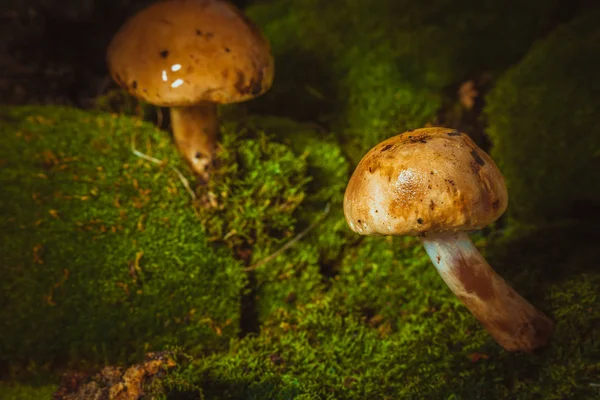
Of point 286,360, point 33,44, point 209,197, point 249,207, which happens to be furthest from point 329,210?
point 33,44

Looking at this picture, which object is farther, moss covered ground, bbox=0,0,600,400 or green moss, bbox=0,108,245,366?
green moss, bbox=0,108,245,366

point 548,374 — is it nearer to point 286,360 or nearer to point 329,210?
point 286,360

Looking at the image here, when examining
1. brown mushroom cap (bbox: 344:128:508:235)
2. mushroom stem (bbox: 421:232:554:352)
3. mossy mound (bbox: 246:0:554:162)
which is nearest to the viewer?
brown mushroom cap (bbox: 344:128:508:235)

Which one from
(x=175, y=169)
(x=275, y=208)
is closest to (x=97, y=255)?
(x=175, y=169)

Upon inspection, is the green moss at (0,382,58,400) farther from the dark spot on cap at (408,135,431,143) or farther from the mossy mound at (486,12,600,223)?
the mossy mound at (486,12,600,223)

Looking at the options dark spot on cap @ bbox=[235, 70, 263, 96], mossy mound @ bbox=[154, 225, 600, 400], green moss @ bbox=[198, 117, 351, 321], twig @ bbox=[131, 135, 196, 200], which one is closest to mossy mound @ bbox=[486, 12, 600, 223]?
mossy mound @ bbox=[154, 225, 600, 400]

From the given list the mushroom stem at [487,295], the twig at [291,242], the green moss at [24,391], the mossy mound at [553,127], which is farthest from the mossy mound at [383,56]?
the green moss at [24,391]

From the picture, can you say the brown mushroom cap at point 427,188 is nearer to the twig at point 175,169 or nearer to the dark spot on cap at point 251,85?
the dark spot on cap at point 251,85
